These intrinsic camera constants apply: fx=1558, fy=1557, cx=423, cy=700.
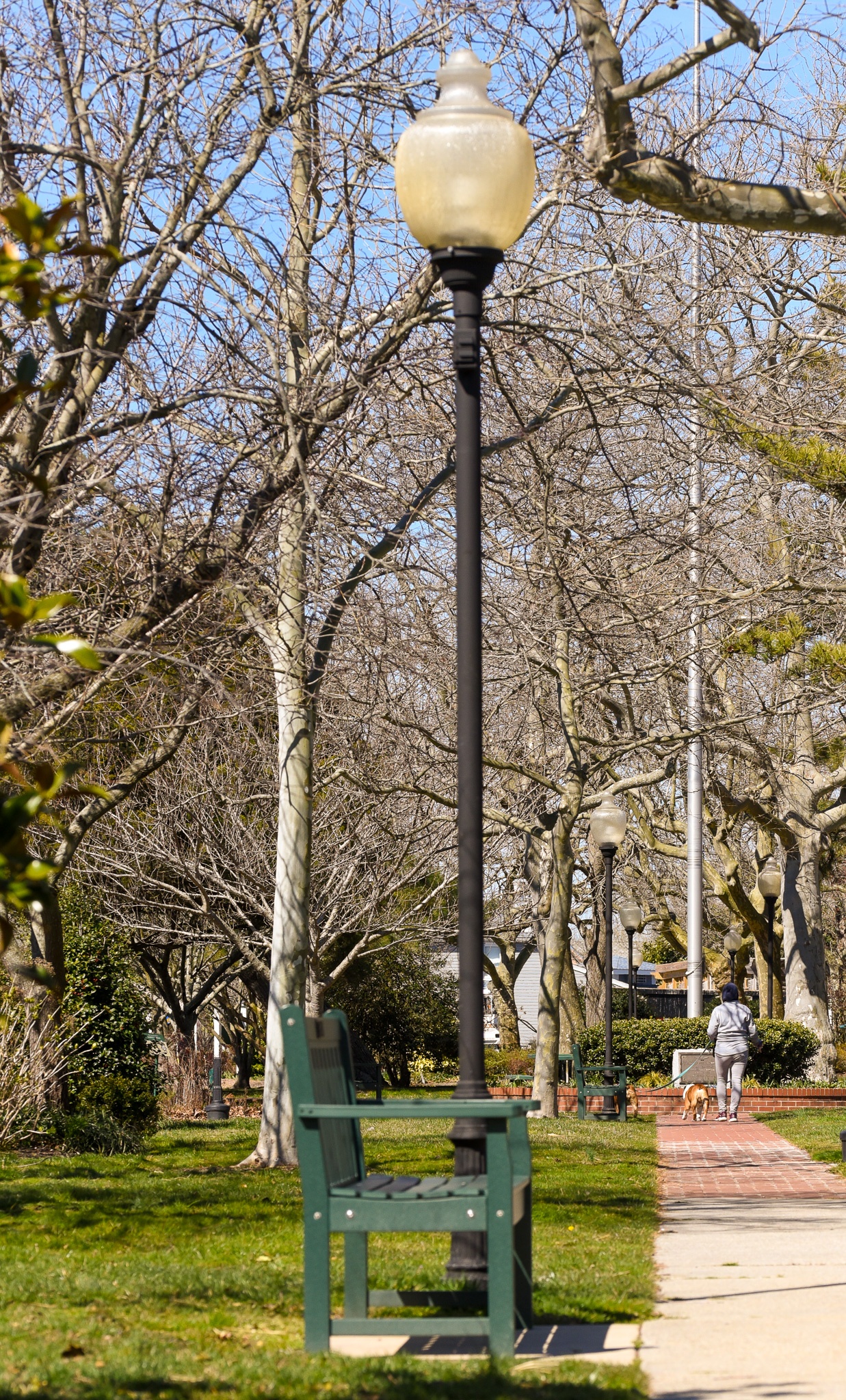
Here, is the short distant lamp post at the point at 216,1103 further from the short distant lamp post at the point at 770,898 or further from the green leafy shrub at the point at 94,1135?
the short distant lamp post at the point at 770,898

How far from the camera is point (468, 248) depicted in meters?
6.50

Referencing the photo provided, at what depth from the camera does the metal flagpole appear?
487 inches

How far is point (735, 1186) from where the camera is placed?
1243 cm

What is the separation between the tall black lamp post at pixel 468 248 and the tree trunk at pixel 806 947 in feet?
73.8

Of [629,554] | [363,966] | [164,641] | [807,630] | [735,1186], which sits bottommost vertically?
[735,1186]

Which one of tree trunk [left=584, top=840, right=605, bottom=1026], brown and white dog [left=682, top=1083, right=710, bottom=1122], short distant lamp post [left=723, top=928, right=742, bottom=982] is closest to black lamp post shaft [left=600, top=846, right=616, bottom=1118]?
brown and white dog [left=682, top=1083, right=710, bottom=1122]

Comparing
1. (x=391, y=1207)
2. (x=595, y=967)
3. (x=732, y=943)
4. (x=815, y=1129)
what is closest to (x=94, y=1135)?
(x=391, y=1207)

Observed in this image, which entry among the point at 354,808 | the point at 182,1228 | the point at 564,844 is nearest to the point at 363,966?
the point at 354,808

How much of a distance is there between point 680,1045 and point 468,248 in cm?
2202

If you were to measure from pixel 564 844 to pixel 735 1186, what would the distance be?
6.72m

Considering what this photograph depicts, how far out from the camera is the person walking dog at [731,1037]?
19000 mm

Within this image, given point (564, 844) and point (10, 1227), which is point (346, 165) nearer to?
point (10, 1227)

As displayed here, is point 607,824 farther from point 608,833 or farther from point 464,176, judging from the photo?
point 464,176

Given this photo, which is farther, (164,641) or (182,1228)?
(164,641)
